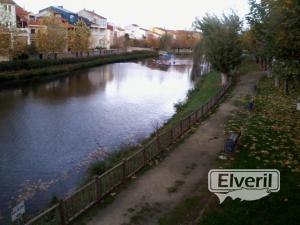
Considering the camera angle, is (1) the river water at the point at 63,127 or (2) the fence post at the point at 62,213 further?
(1) the river water at the point at 63,127

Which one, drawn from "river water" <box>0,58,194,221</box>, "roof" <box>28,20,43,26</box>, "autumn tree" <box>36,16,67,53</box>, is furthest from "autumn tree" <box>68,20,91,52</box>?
"river water" <box>0,58,194,221</box>

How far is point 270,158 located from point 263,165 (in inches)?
35.3

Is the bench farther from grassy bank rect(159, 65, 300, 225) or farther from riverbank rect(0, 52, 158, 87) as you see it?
riverbank rect(0, 52, 158, 87)

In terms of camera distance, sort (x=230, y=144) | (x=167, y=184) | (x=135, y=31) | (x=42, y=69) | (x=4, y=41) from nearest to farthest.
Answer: (x=167, y=184) → (x=230, y=144) → (x=4, y=41) → (x=42, y=69) → (x=135, y=31)

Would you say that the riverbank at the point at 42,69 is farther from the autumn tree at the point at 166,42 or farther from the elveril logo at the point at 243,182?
the autumn tree at the point at 166,42

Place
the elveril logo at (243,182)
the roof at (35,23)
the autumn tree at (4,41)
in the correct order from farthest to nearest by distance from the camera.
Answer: the roof at (35,23) → the autumn tree at (4,41) → the elveril logo at (243,182)

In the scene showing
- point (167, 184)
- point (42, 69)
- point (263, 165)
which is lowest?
point (167, 184)

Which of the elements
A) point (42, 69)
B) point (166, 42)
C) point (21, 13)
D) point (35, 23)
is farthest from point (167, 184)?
point (166, 42)

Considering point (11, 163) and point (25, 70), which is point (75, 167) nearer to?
point (11, 163)

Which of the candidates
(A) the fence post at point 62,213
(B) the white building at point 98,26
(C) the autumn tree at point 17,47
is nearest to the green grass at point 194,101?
(A) the fence post at point 62,213

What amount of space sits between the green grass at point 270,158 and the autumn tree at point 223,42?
695 centimetres

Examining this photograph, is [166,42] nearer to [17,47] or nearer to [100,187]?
[17,47]

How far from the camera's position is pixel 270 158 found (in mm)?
13875

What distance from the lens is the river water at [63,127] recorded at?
1562 cm
